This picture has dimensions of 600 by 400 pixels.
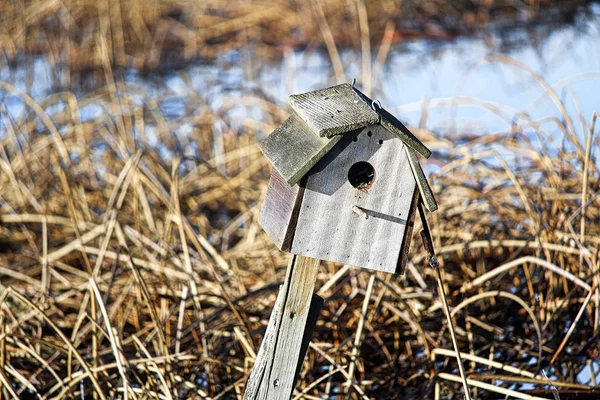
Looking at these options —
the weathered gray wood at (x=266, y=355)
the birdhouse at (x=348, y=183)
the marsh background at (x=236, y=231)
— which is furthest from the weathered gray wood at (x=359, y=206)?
the marsh background at (x=236, y=231)

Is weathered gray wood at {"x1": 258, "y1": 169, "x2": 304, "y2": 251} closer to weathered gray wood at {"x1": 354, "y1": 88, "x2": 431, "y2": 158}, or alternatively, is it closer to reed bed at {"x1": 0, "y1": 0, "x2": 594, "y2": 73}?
weathered gray wood at {"x1": 354, "y1": 88, "x2": 431, "y2": 158}

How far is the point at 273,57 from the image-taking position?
5.57 meters

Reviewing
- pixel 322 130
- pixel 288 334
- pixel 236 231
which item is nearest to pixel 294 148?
pixel 322 130

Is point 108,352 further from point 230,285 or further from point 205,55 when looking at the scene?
point 205,55

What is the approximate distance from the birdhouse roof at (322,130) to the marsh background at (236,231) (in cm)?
49

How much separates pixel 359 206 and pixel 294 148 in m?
0.15

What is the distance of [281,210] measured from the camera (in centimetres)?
133

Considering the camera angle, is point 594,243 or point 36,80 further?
point 36,80

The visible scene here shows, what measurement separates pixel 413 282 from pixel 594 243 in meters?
0.53

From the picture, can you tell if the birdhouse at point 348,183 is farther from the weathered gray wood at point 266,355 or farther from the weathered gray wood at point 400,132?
the weathered gray wood at point 266,355

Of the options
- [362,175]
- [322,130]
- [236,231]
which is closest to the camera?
[322,130]

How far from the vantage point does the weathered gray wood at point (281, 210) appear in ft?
4.19

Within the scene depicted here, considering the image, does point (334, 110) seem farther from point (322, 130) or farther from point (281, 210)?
point (281, 210)

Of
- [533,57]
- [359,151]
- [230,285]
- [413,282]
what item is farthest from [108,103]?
[533,57]
